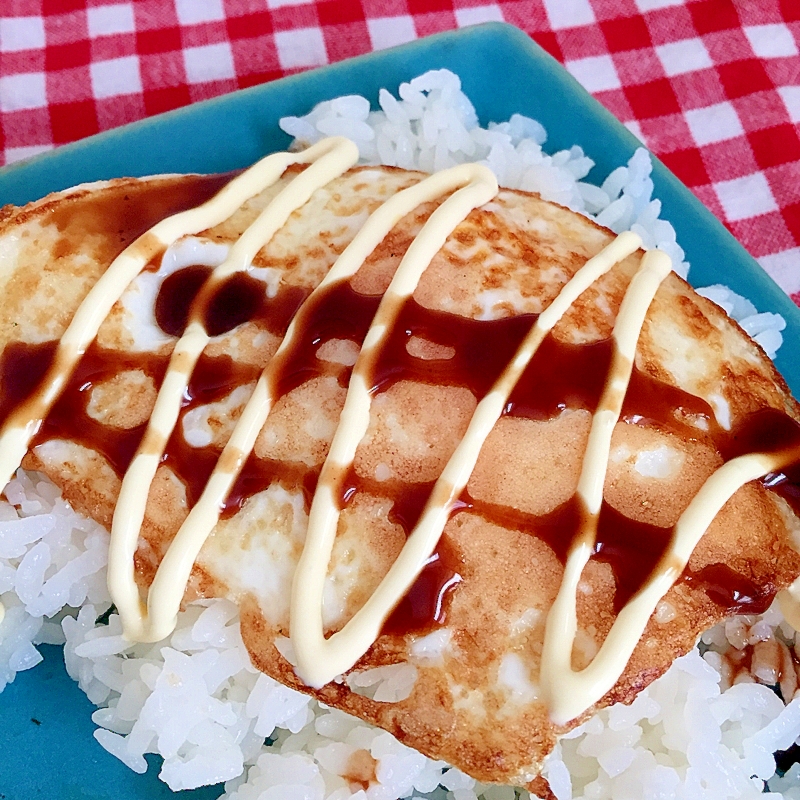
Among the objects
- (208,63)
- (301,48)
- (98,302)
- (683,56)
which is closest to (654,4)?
(683,56)

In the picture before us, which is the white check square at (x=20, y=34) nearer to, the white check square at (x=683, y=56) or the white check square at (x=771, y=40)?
the white check square at (x=683, y=56)

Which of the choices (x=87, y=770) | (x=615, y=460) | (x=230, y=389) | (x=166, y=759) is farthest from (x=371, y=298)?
(x=87, y=770)

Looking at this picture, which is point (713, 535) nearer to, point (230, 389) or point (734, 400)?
point (734, 400)

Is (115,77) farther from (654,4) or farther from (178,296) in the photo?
(654,4)

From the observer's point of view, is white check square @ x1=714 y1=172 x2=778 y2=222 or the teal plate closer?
the teal plate

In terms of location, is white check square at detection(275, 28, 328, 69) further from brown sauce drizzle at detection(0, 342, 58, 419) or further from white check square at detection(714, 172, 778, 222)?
brown sauce drizzle at detection(0, 342, 58, 419)

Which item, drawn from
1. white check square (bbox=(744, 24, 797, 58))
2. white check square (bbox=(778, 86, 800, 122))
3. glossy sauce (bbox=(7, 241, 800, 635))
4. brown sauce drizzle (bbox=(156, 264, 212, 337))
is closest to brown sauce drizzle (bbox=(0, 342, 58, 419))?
glossy sauce (bbox=(7, 241, 800, 635))

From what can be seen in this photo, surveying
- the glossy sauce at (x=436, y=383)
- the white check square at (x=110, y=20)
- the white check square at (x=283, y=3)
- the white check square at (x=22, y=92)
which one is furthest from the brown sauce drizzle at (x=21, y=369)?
the white check square at (x=283, y=3)
